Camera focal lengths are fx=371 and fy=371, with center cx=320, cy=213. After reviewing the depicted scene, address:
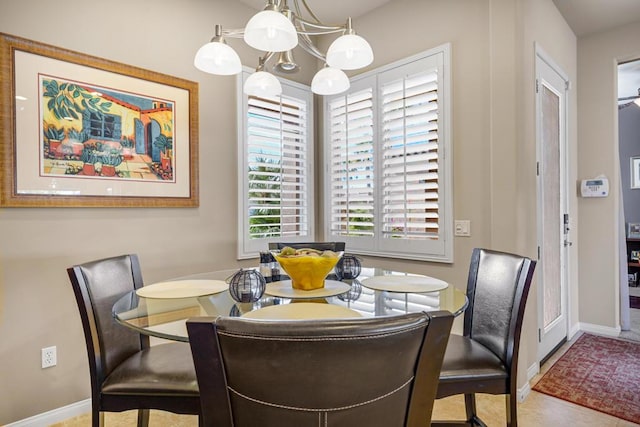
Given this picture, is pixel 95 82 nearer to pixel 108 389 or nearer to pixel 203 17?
pixel 203 17

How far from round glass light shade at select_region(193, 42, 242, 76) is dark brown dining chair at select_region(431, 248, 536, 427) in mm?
1517

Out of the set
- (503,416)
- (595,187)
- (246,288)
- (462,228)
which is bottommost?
(503,416)

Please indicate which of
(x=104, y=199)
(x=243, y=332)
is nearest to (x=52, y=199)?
(x=104, y=199)

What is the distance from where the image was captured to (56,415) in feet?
6.80

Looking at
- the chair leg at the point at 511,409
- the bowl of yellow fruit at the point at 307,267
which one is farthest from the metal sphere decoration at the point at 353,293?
the chair leg at the point at 511,409

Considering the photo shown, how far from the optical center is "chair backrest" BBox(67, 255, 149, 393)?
56.8 inches

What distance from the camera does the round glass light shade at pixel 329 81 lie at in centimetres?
193

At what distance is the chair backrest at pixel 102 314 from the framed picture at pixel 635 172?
6788 millimetres

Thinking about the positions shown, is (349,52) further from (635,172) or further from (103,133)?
(635,172)

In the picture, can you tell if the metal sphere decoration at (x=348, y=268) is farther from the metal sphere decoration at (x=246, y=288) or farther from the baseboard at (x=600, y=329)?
the baseboard at (x=600, y=329)

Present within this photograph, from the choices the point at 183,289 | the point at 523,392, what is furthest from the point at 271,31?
the point at 523,392

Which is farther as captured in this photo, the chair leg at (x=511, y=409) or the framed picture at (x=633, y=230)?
the framed picture at (x=633, y=230)

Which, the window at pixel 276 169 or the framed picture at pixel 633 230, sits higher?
the window at pixel 276 169

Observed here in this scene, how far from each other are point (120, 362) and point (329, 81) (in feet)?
5.37
